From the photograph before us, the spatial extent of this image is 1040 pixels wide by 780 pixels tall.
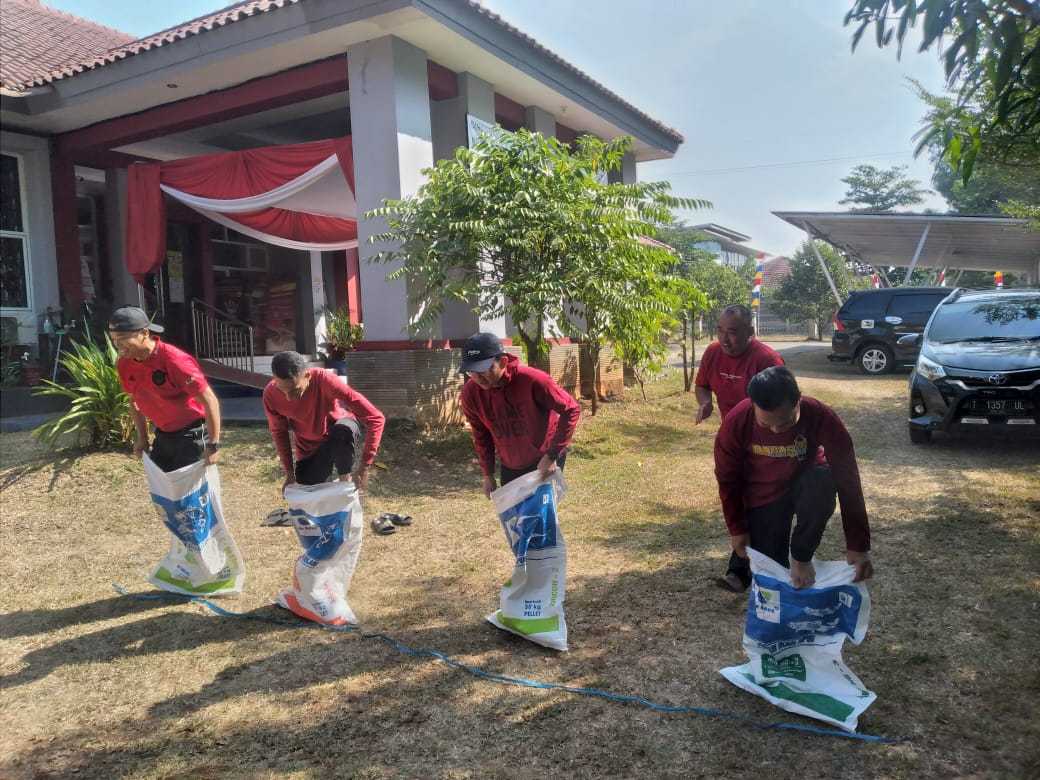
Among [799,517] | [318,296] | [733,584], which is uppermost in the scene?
[318,296]

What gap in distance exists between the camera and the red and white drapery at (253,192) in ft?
31.0

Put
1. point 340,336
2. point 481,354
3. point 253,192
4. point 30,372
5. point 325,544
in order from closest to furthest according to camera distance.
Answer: point 481,354 → point 325,544 → point 253,192 → point 30,372 → point 340,336

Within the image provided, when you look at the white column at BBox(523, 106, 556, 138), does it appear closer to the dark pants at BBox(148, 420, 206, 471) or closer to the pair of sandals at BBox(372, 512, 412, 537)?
the pair of sandals at BBox(372, 512, 412, 537)

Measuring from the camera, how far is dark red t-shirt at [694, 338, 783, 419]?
15.5ft

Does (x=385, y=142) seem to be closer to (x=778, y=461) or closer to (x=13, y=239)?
(x=13, y=239)

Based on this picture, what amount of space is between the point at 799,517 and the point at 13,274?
38.3 feet

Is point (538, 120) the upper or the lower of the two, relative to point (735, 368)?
upper

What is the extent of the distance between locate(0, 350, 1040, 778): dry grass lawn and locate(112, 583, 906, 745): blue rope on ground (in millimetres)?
47

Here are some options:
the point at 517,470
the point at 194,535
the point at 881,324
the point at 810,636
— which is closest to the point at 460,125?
the point at 194,535

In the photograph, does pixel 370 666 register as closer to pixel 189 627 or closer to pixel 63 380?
pixel 189 627

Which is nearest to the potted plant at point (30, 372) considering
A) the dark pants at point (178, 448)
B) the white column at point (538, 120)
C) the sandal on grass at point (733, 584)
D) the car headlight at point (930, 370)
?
the dark pants at point (178, 448)

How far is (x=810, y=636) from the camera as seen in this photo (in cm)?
298

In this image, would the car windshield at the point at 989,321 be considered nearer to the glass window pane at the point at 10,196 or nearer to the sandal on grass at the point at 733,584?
the sandal on grass at the point at 733,584

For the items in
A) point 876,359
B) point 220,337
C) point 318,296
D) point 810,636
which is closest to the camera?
point 810,636
